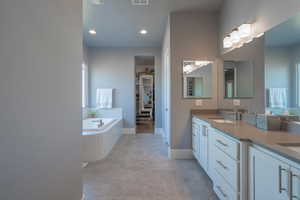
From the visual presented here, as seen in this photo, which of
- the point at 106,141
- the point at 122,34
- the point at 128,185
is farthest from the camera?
the point at 122,34

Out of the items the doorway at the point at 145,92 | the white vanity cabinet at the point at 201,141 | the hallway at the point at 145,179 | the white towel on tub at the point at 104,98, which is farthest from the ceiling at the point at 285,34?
the doorway at the point at 145,92

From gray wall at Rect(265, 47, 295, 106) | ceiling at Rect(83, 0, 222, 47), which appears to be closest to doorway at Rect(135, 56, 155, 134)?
ceiling at Rect(83, 0, 222, 47)

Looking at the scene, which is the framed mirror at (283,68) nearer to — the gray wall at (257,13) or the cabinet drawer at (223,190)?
the gray wall at (257,13)

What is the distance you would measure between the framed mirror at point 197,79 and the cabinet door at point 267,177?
210cm

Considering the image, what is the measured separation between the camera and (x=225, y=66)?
3.17 meters

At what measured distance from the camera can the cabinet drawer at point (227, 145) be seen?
1.56 metres

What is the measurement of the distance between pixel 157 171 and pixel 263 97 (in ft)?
5.94

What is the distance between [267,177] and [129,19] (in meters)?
3.69

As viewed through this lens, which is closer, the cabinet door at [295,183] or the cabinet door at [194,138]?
the cabinet door at [295,183]

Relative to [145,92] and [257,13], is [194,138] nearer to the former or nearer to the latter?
[257,13]

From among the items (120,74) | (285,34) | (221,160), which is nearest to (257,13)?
(285,34)

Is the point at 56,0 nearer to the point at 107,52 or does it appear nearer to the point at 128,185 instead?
the point at 128,185

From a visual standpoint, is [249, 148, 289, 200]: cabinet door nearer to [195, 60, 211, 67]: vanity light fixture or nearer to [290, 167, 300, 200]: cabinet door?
[290, 167, 300, 200]: cabinet door

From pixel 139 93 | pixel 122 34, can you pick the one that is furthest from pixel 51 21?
pixel 139 93
